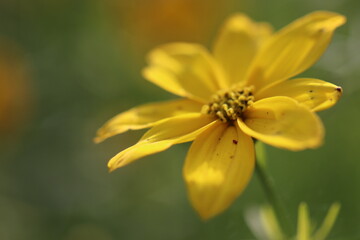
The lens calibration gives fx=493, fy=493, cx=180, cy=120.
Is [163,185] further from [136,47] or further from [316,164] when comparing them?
[136,47]

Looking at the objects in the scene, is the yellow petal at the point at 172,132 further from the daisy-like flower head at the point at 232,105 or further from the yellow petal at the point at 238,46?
the yellow petal at the point at 238,46

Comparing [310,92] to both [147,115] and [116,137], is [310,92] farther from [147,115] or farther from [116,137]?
[116,137]

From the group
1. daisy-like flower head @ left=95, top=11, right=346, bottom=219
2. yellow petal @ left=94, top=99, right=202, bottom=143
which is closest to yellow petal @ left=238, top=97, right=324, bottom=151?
daisy-like flower head @ left=95, top=11, right=346, bottom=219

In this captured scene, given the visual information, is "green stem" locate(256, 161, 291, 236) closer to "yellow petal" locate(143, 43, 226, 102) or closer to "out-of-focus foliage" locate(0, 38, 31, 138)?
"yellow petal" locate(143, 43, 226, 102)

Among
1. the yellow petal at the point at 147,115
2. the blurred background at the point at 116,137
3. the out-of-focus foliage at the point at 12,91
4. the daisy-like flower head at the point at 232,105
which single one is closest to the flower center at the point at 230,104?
the daisy-like flower head at the point at 232,105

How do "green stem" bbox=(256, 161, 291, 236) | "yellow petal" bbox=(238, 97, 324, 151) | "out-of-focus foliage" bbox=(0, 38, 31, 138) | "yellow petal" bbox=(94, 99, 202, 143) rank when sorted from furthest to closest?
"out-of-focus foliage" bbox=(0, 38, 31, 138) < "yellow petal" bbox=(94, 99, 202, 143) < "green stem" bbox=(256, 161, 291, 236) < "yellow petal" bbox=(238, 97, 324, 151)

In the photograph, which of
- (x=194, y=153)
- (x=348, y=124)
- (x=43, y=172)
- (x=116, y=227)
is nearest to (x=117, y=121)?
(x=194, y=153)
